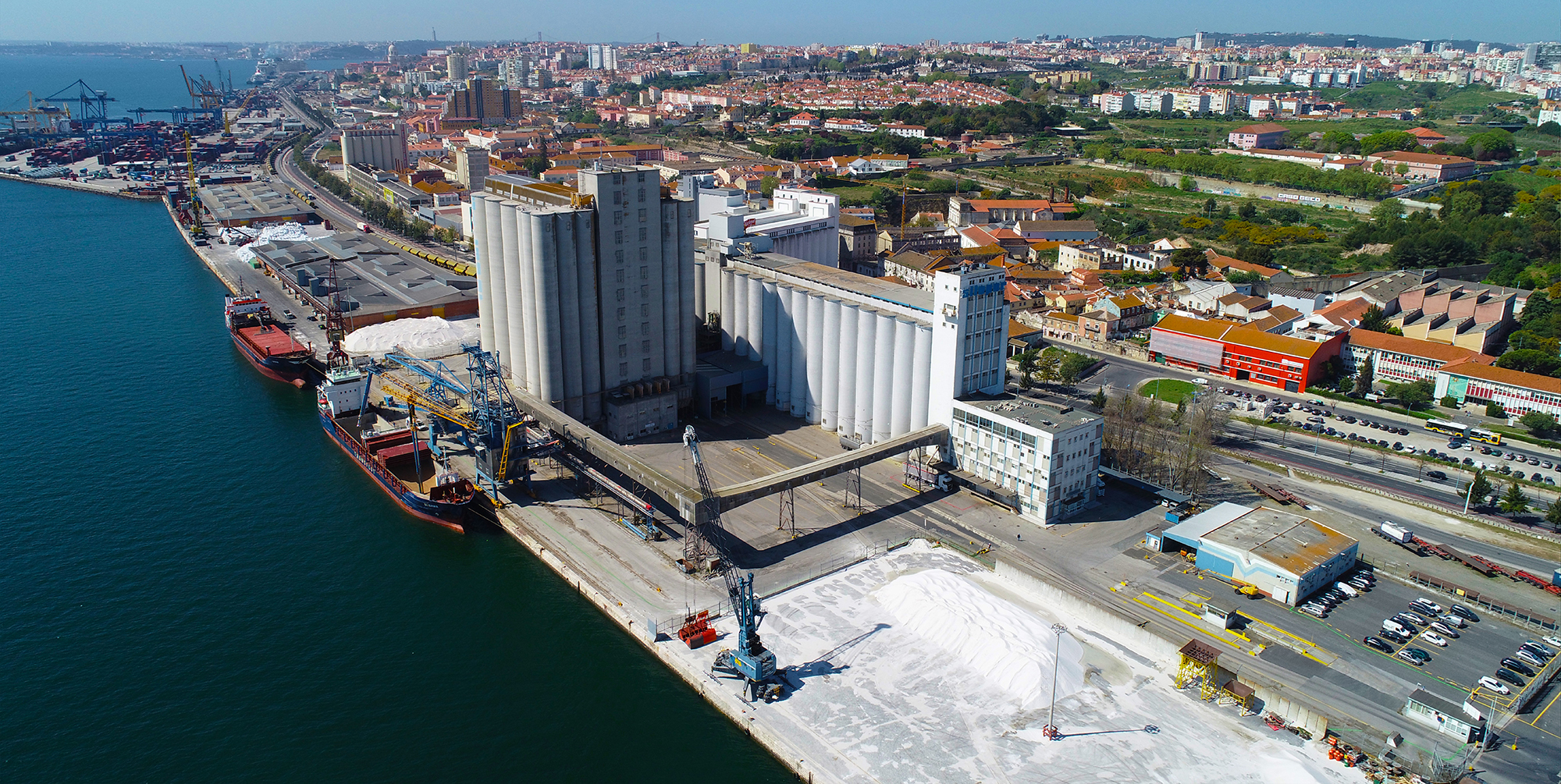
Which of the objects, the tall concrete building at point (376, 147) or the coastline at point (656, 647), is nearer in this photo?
the coastline at point (656, 647)

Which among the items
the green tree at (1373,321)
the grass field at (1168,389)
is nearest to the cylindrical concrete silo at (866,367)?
the grass field at (1168,389)

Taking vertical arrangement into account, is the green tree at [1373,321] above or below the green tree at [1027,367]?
above

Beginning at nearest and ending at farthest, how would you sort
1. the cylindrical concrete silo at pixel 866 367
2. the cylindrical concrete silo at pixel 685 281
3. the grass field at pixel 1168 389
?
1. the cylindrical concrete silo at pixel 866 367
2. the cylindrical concrete silo at pixel 685 281
3. the grass field at pixel 1168 389

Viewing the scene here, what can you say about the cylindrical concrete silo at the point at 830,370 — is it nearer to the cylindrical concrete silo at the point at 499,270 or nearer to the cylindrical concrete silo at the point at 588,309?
the cylindrical concrete silo at the point at 588,309

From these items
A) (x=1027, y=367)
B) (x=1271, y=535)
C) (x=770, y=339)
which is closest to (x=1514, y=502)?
(x=1271, y=535)

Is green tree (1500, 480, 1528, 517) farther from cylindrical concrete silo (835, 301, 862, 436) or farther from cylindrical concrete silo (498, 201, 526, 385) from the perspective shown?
cylindrical concrete silo (498, 201, 526, 385)

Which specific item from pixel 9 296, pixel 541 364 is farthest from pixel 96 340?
pixel 541 364

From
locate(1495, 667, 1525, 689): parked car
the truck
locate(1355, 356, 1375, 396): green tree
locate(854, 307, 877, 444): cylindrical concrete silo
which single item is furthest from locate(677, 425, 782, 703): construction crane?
locate(1355, 356, 1375, 396): green tree
